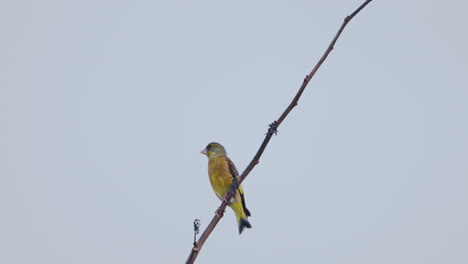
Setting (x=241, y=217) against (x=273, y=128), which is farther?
(x=241, y=217)

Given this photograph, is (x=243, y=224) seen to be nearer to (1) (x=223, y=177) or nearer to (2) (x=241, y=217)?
(2) (x=241, y=217)

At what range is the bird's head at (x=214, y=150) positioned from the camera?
353 inches

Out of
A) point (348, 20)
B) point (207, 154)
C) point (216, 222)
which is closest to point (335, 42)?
point (348, 20)

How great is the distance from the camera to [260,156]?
288 centimetres

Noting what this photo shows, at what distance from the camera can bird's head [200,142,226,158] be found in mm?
8961

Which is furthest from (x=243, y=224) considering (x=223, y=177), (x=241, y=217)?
(x=223, y=177)

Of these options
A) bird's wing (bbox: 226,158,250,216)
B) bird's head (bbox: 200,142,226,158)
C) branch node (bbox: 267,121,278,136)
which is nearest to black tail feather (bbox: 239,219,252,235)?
bird's wing (bbox: 226,158,250,216)

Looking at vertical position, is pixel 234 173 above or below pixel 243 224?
above

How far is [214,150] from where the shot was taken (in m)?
9.05

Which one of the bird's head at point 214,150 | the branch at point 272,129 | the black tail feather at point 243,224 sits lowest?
the branch at point 272,129

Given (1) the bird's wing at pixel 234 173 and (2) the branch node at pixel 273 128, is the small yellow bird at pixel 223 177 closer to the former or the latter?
(1) the bird's wing at pixel 234 173

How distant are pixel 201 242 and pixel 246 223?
491 centimetres

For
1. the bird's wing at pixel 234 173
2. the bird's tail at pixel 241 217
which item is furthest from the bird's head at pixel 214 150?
the bird's tail at pixel 241 217

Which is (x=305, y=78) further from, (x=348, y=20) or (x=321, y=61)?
(x=348, y=20)
